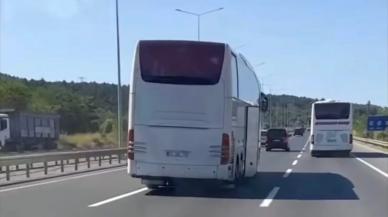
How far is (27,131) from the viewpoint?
185 feet

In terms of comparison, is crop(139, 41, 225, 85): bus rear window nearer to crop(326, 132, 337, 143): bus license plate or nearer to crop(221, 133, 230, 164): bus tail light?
crop(221, 133, 230, 164): bus tail light

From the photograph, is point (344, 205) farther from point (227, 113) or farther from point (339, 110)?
point (339, 110)

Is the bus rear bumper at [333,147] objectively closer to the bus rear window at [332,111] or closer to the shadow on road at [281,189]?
the bus rear window at [332,111]

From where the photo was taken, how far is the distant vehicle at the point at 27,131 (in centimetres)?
5359

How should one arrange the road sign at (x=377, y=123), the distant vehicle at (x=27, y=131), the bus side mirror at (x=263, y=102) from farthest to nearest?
the road sign at (x=377, y=123)
the distant vehicle at (x=27, y=131)
the bus side mirror at (x=263, y=102)

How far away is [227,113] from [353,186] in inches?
228

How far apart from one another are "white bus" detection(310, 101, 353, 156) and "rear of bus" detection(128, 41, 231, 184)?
84.8 feet

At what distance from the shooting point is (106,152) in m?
33.3

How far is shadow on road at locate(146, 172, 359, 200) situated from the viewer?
1750 cm

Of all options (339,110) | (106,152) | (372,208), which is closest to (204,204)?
(372,208)

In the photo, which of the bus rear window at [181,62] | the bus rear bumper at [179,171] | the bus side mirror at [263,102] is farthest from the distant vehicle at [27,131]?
the bus rear window at [181,62]

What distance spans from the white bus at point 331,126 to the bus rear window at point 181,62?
1022 inches

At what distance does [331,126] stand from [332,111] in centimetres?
87

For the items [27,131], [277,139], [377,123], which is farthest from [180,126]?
[377,123]
